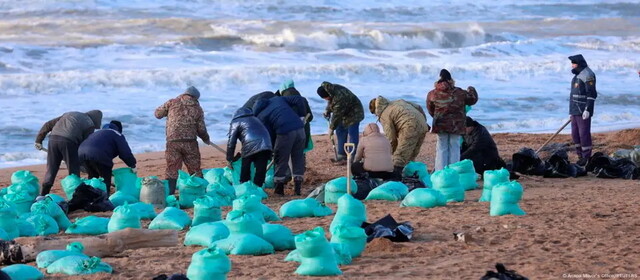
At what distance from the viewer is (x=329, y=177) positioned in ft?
45.5

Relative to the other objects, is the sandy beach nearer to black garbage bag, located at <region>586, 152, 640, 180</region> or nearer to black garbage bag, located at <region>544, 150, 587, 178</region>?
black garbage bag, located at <region>586, 152, 640, 180</region>

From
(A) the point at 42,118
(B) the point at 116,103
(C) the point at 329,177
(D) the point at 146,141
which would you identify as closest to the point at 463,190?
(C) the point at 329,177

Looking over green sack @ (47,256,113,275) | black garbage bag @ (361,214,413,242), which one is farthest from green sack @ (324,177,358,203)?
green sack @ (47,256,113,275)

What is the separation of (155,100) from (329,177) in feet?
32.9

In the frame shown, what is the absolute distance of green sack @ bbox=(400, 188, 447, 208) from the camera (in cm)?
1038

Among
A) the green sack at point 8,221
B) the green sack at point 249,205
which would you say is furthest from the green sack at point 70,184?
the green sack at point 249,205

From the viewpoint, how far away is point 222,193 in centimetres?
1098

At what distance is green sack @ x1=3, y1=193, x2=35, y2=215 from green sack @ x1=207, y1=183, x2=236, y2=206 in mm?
1651

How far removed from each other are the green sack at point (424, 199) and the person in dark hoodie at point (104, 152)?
10.4ft

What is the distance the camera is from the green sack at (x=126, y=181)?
39.2ft

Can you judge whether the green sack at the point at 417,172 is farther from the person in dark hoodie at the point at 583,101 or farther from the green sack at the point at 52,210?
the green sack at the point at 52,210

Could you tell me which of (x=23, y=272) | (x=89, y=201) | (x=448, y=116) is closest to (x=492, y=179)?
(x=448, y=116)

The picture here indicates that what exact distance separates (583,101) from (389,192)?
4.27 metres

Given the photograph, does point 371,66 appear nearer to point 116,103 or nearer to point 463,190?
point 116,103
